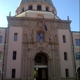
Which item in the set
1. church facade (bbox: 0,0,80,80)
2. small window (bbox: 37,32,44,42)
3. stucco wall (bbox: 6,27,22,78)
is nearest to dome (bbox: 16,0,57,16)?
church facade (bbox: 0,0,80,80)

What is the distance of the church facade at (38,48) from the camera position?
25.8 metres

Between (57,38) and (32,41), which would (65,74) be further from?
(32,41)

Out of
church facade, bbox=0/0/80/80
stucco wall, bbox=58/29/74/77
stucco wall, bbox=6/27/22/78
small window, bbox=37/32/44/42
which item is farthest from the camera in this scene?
small window, bbox=37/32/44/42

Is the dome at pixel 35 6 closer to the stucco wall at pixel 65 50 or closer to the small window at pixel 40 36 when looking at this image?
the small window at pixel 40 36

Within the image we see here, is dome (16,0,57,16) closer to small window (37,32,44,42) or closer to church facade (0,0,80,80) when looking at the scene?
church facade (0,0,80,80)

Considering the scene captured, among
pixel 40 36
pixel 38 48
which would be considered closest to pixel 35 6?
pixel 40 36

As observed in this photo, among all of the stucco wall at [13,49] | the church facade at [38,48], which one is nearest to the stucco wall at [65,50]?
the church facade at [38,48]

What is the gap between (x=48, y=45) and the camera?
1104 inches

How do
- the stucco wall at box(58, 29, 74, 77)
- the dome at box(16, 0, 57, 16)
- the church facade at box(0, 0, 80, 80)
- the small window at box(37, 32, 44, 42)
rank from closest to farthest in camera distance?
the church facade at box(0, 0, 80, 80), the stucco wall at box(58, 29, 74, 77), the small window at box(37, 32, 44, 42), the dome at box(16, 0, 57, 16)

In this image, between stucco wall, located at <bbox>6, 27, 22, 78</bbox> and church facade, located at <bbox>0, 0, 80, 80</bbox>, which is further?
church facade, located at <bbox>0, 0, 80, 80</bbox>

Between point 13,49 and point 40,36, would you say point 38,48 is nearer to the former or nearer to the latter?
point 40,36

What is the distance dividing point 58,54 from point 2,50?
38.3ft

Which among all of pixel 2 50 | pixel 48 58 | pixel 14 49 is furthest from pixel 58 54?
pixel 2 50

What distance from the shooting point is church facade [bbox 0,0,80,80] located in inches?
1016
